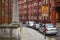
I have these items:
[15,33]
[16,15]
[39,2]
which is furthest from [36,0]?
[15,33]

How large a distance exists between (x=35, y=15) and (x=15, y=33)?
52275mm

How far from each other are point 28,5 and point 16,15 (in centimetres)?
5042

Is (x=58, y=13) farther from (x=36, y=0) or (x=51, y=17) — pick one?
(x=36, y=0)

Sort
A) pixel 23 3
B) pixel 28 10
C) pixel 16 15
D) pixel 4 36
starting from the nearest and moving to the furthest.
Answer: pixel 4 36 → pixel 16 15 → pixel 28 10 → pixel 23 3

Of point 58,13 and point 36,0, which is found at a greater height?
point 36,0

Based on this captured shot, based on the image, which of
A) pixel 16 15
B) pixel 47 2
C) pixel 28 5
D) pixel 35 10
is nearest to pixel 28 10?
pixel 28 5

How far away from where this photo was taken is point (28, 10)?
78.0 metres

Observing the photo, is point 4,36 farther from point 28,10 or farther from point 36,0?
point 28,10

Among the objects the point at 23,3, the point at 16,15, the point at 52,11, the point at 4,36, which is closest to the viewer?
the point at 4,36

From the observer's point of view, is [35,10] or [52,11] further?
[35,10]

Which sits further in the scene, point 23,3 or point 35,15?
point 23,3

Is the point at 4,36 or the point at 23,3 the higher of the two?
the point at 23,3

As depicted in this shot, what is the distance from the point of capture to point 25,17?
80875 mm

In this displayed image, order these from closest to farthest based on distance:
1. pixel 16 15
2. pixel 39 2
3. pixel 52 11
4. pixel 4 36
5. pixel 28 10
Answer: pixel 4 36 < pixel 16 15 < pixel 52 11 < pixel 39 2 < pixel 28 10
